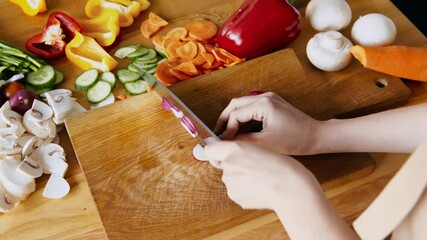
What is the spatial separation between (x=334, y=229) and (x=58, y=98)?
0.76 meters

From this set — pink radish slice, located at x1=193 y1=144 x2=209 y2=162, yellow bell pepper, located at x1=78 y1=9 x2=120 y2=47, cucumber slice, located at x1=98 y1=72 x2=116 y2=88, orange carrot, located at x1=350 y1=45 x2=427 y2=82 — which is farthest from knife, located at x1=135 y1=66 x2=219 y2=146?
orange carrot, located at x1=350 y1=45 x2=427 y2=82

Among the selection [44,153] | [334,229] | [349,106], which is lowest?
[44,153]

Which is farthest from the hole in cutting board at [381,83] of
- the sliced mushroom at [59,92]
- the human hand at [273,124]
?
the sliced mushroom at [59,92]

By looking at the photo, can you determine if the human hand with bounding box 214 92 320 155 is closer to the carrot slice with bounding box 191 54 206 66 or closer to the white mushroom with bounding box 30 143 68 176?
the carrot slice with bounding box 191 54 206 66

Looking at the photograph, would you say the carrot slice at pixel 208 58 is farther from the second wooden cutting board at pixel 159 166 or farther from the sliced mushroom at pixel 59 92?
the sliced mushroom at pixel 59 92

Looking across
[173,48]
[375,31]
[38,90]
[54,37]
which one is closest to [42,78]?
[38,90]

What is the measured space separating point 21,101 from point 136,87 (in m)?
0.28

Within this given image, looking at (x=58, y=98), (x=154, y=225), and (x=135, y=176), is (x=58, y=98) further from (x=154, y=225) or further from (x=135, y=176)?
(x=154, y=225)

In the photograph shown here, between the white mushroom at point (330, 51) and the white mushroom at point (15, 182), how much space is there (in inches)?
29.8

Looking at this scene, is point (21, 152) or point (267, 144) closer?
point (267, 144)

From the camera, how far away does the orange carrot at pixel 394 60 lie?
1.32 metres

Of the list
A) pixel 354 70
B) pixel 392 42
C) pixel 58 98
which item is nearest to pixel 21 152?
pixel 58 98

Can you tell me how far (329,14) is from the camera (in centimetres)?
141

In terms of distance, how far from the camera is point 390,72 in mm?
1333
